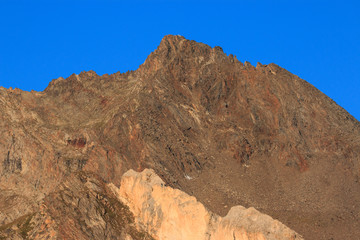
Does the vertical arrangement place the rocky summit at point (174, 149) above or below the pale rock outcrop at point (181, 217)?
above

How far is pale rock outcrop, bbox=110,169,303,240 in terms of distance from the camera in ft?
363

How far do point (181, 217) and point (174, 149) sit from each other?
37341 millimetres

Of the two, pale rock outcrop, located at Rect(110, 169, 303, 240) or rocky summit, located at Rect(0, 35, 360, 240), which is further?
rocky summit, located at Rect(0, 35, 360, 240)

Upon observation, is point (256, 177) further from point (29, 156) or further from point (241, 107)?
point (29, 156)

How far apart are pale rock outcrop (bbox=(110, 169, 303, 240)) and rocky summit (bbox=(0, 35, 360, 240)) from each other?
0.32 meters

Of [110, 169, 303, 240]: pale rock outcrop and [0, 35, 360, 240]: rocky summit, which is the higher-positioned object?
[0, 35, 360, 240]: rocky summit

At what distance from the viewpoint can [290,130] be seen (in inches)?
6629

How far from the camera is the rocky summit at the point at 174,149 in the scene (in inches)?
5217

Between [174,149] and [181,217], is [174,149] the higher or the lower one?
the higher one

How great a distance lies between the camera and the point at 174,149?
160250 mm

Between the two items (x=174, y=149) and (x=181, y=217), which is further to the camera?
(x=174, y=149)

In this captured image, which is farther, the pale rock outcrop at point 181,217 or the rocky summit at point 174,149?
the rocky summit at point 174,149

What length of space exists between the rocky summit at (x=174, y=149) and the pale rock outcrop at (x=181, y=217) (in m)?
0.32

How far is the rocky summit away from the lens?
13250 centimetres
